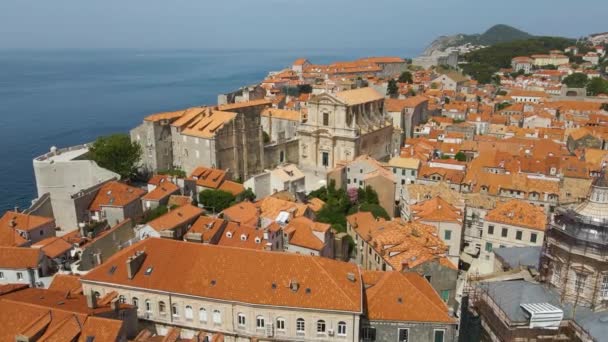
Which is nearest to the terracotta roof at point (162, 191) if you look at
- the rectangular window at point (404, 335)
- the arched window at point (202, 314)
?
the arched window at point (202, 314)

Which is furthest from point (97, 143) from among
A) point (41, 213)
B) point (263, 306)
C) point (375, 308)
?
point (375, 308)

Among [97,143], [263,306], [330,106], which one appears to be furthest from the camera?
[330,106]

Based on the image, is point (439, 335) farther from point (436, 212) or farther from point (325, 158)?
point (325, 158)

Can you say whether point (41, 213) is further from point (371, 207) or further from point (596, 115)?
point (596, 115)

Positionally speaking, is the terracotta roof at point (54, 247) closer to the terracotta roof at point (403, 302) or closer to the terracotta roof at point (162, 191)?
the terracotta roof at point (162, 191)

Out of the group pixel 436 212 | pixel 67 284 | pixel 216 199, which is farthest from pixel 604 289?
pixel 216 199

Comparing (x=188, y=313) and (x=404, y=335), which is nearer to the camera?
(x=404, y=335)

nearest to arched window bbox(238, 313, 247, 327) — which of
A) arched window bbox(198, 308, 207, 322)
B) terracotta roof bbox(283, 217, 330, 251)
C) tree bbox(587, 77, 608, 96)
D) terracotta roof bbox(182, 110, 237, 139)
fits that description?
arched window bbox(198, 308, 207, 322)
